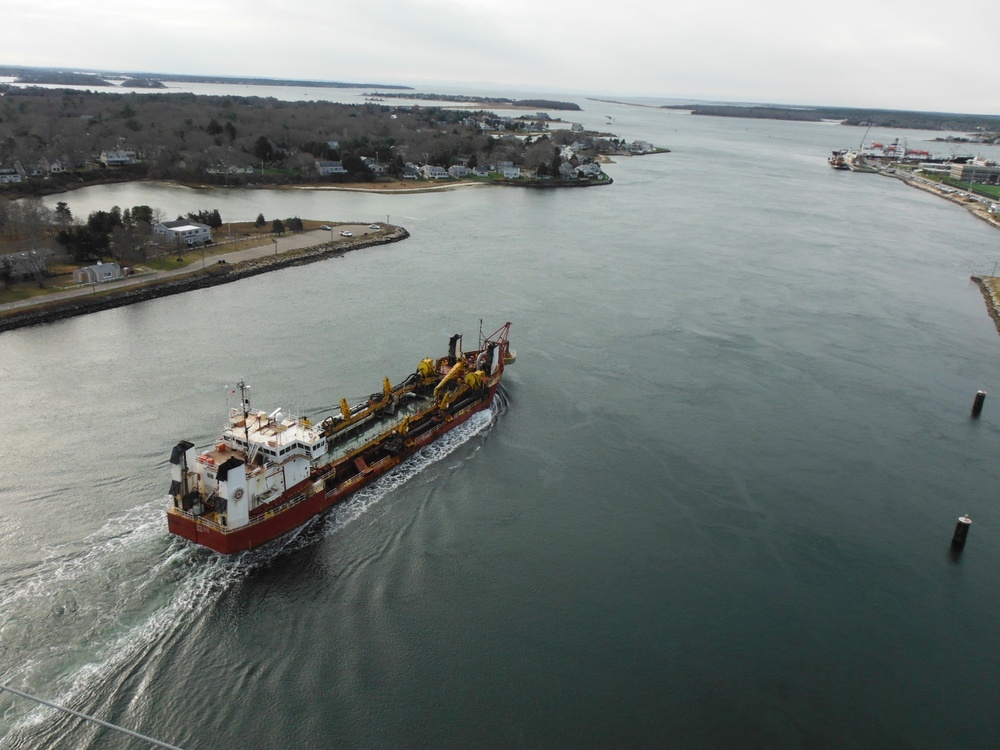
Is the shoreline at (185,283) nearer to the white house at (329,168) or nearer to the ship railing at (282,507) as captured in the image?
the ship railing at (282,507)

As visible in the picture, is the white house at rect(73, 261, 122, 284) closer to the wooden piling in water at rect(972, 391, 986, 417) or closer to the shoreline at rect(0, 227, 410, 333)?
the shoreline at rect(0, 227, 410, 333)

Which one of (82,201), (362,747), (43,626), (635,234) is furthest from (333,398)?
(82,201)

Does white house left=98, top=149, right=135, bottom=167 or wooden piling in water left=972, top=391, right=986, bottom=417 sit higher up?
white house left=98, top=149, right=135, bottom=167

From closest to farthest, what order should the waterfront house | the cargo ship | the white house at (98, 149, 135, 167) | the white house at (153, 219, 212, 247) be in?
the cargo ship
the white house at (153, 219, 212, 247)
the white house at (98, 149, 135, 167)
the waterfront house

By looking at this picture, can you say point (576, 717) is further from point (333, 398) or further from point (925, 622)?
point (333, 398)

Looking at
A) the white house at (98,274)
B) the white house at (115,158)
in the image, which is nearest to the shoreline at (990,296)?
the white house at (98,274)

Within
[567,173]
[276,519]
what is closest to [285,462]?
[276,519]

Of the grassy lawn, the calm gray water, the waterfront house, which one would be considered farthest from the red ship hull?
the waterfront house

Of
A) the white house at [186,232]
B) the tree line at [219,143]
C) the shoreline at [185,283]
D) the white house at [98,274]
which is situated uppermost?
the tree line at [219,143]
